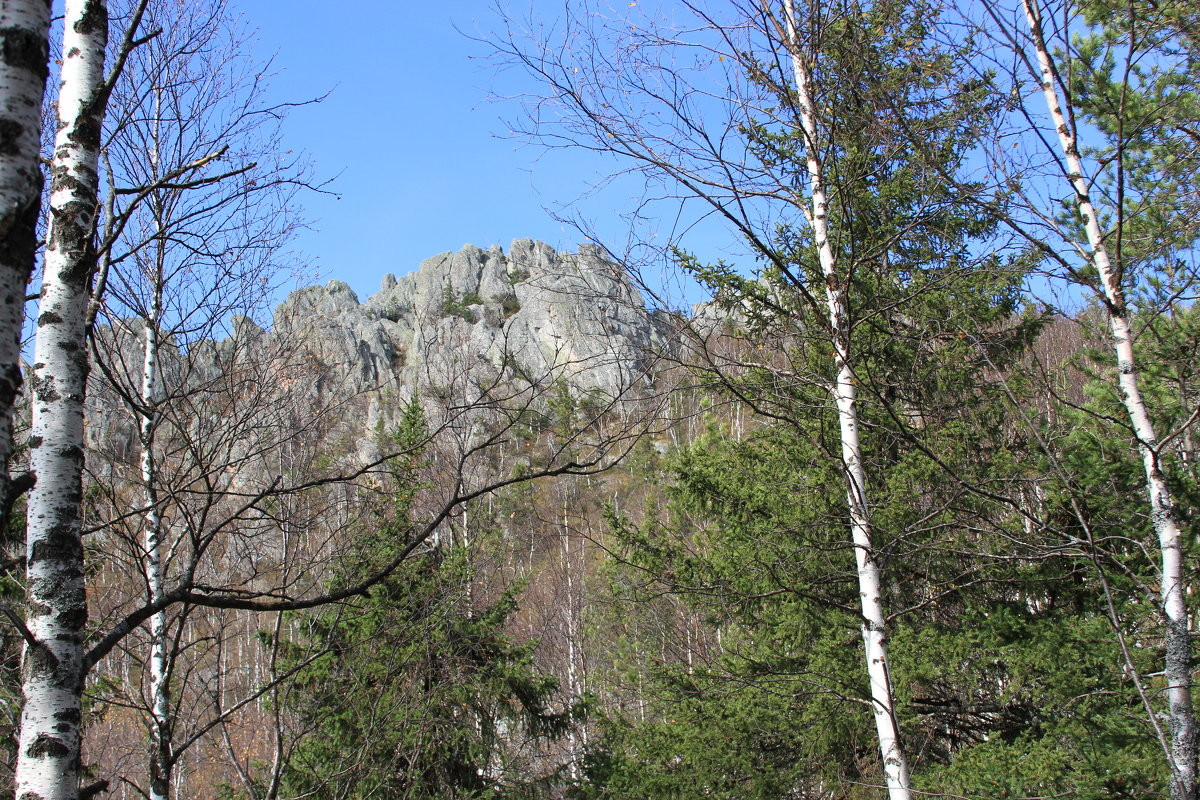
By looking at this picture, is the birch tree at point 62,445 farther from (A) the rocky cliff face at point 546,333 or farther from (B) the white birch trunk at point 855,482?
(B) the white birch trunk at point 855,482

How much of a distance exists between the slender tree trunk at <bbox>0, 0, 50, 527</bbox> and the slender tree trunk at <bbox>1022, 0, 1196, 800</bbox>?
10.9 ft

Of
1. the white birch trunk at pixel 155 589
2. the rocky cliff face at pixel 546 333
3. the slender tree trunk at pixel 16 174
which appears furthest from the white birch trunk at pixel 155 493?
the slender tree trunk at pixel 16 174

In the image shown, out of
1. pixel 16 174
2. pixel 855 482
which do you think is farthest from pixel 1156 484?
pixel 16 174

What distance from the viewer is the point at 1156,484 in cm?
288

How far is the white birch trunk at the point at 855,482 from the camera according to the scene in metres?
3.31

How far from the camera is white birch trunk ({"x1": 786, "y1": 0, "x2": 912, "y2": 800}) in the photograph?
10.9ft

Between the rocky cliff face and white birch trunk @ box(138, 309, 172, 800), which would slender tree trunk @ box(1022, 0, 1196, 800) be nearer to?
the rocky cliff face

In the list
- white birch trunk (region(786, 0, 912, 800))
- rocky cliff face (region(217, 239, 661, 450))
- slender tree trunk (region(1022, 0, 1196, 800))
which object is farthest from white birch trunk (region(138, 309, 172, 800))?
slender tree trunk (region(1022, 0, 1196, 800))

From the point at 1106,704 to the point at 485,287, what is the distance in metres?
67.5

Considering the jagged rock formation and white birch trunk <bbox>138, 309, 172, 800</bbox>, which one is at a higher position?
the jagged rock formation

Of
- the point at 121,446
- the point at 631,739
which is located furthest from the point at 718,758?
the point at 121,446

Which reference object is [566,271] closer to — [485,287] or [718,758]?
[718,758]

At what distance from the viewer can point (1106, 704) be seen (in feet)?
17.8

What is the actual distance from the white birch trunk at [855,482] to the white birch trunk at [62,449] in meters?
2.60
